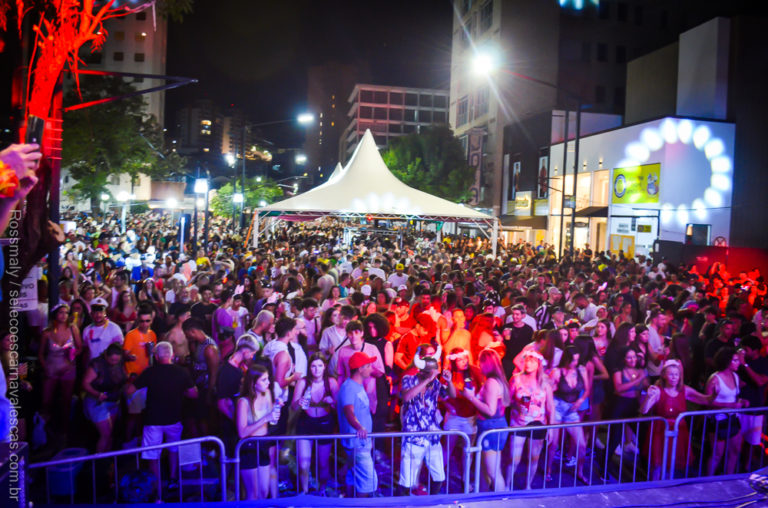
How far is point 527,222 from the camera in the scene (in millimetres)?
40344

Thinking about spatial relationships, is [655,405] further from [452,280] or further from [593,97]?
[593,97]

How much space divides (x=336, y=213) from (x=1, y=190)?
15.2 metres

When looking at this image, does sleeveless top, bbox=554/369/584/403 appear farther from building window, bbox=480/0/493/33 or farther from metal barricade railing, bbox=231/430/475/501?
building window, bbox=480/0/493/33

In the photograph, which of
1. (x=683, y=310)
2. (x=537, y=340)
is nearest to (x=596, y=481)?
(x=537, y=340)

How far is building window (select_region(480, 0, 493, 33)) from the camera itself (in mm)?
53219

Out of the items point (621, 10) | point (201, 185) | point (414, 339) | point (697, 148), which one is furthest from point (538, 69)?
point (414, 339)

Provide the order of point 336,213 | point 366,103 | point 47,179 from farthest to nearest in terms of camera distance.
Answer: point 366,103 < point 336,213 < point 47,179

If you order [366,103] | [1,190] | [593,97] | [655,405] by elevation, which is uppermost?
[366,103]

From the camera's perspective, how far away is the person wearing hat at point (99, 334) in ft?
22.8

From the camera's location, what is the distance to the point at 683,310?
8.92 m

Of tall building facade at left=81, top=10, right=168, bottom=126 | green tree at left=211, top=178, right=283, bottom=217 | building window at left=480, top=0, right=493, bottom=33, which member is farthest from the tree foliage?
tall building facade at left=81, top=10, right=168, bottom=126

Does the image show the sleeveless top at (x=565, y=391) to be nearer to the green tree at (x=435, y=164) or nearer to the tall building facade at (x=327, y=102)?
the green tree at (x=435, y=164)

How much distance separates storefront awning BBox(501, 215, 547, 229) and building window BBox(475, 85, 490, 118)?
14210 mm

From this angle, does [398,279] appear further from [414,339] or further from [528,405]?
[528,405]
